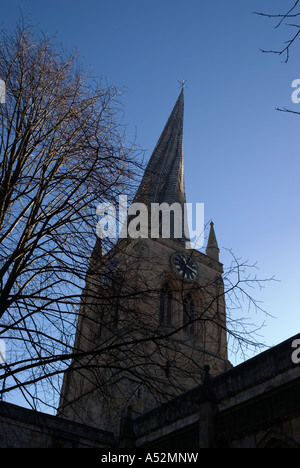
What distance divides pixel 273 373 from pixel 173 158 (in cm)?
2746

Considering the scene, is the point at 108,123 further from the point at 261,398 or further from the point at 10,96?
the point at 261,398

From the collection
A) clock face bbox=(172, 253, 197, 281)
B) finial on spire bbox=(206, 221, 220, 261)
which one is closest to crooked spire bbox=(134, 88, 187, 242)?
finial on spire bbox=(206, 221, 220, 261)

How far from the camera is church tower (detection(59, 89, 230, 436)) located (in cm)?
595

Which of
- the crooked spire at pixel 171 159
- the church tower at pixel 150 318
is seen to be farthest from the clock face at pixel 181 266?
the crooked spire at pixel 171 159

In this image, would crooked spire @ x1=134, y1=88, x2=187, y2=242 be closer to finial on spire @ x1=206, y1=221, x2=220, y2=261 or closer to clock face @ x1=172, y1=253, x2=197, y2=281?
finial on spire @ x1=206, y1=221, x2=220, y2=261

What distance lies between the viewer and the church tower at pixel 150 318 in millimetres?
5953

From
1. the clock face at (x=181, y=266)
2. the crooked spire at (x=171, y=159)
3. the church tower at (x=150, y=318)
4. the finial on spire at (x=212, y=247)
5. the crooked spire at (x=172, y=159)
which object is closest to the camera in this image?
the church tower at (x=150, y=318)

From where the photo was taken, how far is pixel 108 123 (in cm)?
711

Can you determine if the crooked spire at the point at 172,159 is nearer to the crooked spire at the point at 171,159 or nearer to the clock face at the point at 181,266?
the crooked spire at the point at 171,159

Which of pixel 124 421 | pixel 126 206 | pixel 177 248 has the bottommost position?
pixel 124 421

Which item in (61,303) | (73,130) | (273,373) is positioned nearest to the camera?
(61,303)
